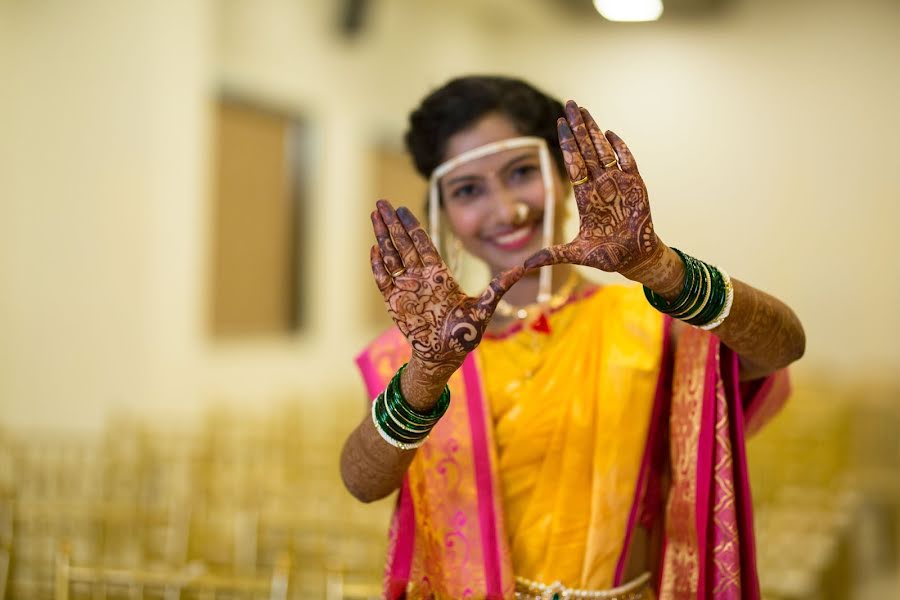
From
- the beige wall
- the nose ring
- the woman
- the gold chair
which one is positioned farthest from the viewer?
the beige wall

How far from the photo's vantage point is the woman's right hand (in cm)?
118

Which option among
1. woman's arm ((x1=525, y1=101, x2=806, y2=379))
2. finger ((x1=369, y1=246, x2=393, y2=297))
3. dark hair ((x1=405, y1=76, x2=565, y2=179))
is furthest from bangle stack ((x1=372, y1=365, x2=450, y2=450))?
dark hair ((x1=405, y1=76, x2=565, y2=179))

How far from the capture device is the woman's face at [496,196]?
150 cm

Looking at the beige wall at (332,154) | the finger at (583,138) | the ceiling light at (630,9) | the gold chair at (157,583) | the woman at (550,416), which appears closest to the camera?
the finger at (583,138)

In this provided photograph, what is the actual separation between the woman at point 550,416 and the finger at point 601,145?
0.16 metres

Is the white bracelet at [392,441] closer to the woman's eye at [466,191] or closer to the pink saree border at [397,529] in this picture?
the pink saree border at [397,529]

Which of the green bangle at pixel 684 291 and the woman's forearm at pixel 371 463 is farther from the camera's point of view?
the woman's forearm at pixel 371 463

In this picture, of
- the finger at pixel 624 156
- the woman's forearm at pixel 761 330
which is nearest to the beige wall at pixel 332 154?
the woman's forearm at pixel 761 330

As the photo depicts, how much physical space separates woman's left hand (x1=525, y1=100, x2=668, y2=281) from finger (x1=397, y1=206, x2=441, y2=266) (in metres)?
0.11

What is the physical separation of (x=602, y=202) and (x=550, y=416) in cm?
42

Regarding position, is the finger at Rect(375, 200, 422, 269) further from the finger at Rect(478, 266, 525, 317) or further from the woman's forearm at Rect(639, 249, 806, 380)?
the woman's forearm at Rect(639, 249, 806, 380)

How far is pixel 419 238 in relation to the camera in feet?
3.97

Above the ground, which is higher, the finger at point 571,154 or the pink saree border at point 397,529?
the finger at point 571,154

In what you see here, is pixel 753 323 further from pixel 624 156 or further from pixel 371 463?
pixel 371 463
